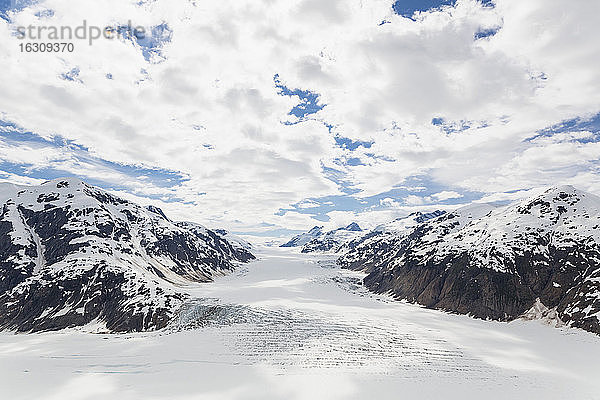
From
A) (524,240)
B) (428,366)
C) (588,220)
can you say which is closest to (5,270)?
(428,366)

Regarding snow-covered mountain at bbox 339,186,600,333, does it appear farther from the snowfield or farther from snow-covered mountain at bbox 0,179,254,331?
snow-covered mountain at bbox 0,179,254,331

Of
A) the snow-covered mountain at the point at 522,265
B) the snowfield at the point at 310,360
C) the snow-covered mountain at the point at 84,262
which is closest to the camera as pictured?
the snowfield at the point at 310,360

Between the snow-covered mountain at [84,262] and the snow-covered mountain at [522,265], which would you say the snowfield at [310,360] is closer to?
the snow-covered mountain at [522,265]

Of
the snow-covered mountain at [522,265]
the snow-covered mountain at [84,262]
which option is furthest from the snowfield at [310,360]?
the snow-covered mountain at [84,262]

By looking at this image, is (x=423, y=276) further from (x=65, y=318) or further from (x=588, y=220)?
(x=65, y=318)

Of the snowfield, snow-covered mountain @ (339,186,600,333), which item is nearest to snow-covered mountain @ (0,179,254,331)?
the snowfield

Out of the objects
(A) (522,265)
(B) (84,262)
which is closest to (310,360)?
(A) (522,265)

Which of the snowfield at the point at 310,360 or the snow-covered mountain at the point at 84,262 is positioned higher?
the snow-covered mountain at the point at 84,262
